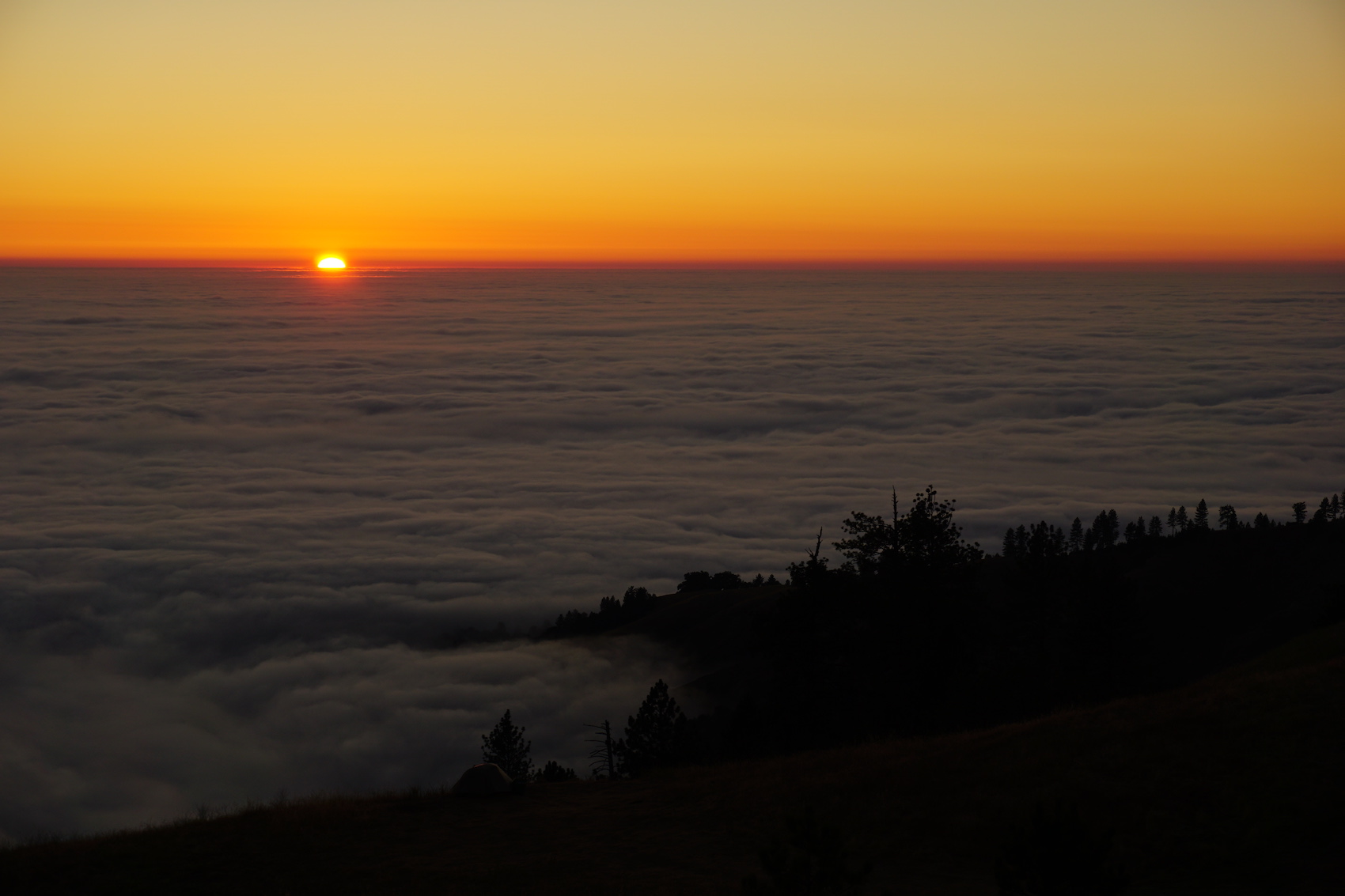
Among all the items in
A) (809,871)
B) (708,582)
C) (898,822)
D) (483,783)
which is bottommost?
(708,582)

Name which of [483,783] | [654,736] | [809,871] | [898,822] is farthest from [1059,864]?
[654,736]

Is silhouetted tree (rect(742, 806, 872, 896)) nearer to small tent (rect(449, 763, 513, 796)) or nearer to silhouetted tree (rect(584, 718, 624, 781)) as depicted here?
small tent (rect(449, 763, 513, 796))

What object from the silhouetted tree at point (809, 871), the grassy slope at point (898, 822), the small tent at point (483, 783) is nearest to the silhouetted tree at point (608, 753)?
the small tent at point (483, 783)

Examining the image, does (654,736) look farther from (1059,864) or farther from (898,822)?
(1059,864)

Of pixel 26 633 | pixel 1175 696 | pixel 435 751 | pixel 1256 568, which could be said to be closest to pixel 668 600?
pixel 435 751

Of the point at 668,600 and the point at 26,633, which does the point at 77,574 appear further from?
the point at 668,600

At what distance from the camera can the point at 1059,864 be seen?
964 cm

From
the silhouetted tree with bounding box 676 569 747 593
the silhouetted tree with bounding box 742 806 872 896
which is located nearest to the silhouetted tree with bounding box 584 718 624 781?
the silhouetted tree with bounding box 742 806 872 896

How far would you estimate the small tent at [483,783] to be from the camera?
21.4m

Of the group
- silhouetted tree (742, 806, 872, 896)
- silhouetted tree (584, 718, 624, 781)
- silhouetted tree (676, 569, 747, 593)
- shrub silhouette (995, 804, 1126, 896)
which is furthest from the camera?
silhouetted tree (676, 569, 747, 593)

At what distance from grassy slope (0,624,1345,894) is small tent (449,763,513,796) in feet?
0.92

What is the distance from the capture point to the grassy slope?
15008 mm

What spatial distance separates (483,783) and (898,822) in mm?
8752

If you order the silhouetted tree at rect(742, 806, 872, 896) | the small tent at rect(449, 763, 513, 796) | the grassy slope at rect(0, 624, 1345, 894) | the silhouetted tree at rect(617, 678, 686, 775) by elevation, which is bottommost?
the silhouetted tree at rect(617, 678, 686, 775)
